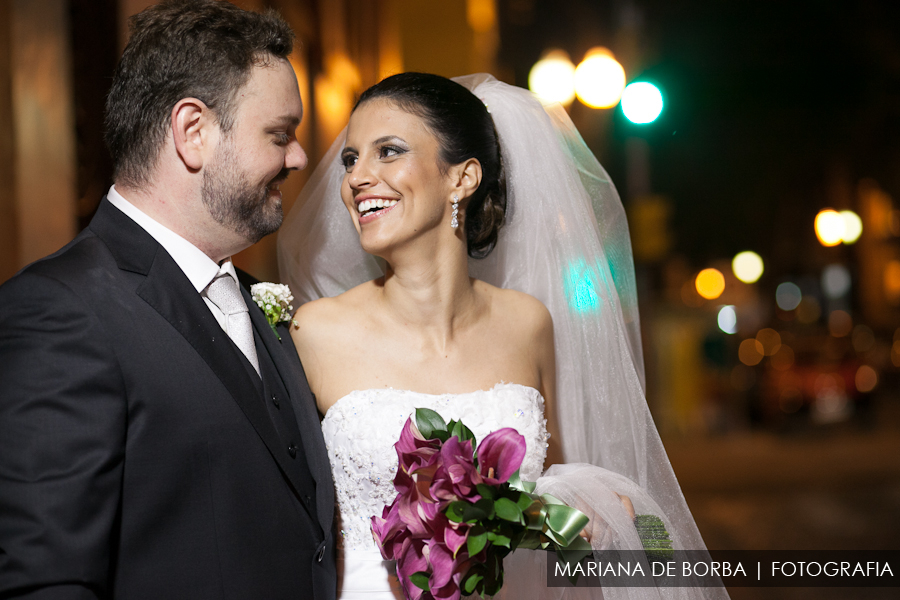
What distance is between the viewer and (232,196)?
2.09 metres

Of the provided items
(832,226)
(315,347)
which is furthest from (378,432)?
(832,226)

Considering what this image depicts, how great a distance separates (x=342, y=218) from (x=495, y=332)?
33.9 inches

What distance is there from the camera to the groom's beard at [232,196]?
206 centimetres

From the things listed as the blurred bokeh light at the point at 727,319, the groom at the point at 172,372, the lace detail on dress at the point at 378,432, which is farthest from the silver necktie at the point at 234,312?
the blurred bokeh light at the point at 727,319

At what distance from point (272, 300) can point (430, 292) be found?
0.63 meters

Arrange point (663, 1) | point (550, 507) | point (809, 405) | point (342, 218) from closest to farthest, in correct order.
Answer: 1. point (550, 507)
2. point (342, 218)
3. point (663, 1)
4. point (809, 405)

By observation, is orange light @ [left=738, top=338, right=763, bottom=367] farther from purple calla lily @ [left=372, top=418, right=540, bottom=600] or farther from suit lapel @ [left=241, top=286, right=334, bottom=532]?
purple calla lily @ [left=372, top=418, right=540, bottom=600]

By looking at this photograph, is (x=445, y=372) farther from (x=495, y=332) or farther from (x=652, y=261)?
(x=652, y=261)

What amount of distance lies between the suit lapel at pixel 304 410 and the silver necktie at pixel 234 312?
0.12 m

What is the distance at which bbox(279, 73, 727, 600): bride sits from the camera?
248 centimetres

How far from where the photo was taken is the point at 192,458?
70.5 inches

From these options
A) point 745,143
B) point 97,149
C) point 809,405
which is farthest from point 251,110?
point 745,143

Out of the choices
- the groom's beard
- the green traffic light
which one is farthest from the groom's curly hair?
the green traffic light

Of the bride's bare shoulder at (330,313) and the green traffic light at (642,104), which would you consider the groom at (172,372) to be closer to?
the bride's bare shoulder at (330,313)
